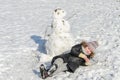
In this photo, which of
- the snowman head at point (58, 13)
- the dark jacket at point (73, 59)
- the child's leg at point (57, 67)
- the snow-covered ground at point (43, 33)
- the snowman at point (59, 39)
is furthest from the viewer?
the snowman head at point (58, 13)

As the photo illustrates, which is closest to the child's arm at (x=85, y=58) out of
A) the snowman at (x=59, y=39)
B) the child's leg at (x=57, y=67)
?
the child's leg at (x=57, y=67)

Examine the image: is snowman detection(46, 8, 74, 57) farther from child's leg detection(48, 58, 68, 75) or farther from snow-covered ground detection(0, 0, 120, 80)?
child's leg detection(48, 58, 68, 75)

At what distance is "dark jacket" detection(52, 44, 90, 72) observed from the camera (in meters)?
7.00

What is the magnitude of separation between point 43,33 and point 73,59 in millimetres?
3478

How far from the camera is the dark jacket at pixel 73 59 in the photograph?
7004 millimetres

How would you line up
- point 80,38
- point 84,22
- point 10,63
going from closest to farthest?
point 10,63
point 80,38
point 84,22

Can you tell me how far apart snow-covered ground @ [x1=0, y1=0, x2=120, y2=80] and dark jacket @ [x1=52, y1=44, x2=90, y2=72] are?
127mm

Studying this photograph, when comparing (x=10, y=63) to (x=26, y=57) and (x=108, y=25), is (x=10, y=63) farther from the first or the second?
(x=108, y=25)

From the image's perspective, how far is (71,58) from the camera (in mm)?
7070

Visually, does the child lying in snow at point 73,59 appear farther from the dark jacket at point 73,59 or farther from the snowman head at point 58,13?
the snowman head at point 58,13

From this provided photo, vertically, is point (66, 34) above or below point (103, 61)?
above

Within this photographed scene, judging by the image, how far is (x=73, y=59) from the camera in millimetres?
7070

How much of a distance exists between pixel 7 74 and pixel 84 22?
4.78 meters

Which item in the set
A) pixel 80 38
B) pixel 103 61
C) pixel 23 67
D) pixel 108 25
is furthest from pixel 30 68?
pixel 108 25
